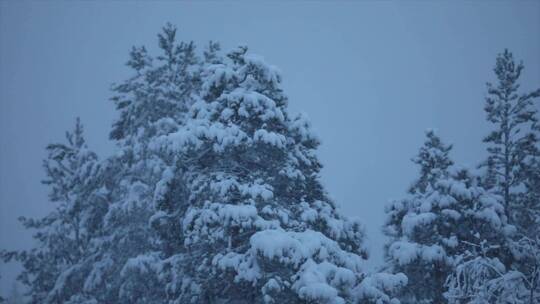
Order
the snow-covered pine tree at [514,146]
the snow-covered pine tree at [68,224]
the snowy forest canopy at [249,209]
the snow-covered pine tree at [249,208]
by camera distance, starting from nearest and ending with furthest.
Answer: the snow-covered pine tree at [249,208], the snowy forest canopy at [249,209], the snow-covered pine tree at [68,224], the snow-covered pine tree at [514,146]

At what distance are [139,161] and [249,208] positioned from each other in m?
7.67

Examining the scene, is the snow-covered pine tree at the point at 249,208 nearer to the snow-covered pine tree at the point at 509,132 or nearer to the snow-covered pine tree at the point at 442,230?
the snow-covered pine tree at the point at 442,230

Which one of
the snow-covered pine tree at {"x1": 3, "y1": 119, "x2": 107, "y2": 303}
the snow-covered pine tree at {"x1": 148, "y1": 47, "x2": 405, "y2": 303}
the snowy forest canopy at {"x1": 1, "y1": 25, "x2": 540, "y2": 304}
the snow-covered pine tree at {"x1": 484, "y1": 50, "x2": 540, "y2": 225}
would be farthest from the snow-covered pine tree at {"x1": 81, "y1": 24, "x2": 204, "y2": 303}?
the snow-covered pine tree at {"x1": 484, "y1": 50, "x2": 540, "y2": 225}

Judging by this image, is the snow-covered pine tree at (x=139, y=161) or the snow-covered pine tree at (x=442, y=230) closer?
the snow-covered pine tree at (x=442, y=230)

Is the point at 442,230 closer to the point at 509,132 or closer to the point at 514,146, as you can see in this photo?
the point at 514,146

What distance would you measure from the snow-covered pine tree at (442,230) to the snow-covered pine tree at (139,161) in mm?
8403

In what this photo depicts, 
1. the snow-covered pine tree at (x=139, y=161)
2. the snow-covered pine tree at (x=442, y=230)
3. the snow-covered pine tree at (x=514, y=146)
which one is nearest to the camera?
the snow-covered pine tree at (x=442, y=230)

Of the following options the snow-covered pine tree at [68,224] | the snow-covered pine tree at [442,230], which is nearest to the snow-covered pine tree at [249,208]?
the snow-covered pine tree at [442,230]

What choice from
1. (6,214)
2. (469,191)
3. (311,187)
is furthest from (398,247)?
(6,214)

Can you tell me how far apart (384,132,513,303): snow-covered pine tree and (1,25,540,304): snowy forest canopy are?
0.05 m

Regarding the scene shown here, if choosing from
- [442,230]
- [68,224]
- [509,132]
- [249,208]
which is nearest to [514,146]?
[509,132]

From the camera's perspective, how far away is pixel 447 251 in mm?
16734

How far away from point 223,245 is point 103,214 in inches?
260

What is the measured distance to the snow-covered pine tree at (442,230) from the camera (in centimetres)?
1591
